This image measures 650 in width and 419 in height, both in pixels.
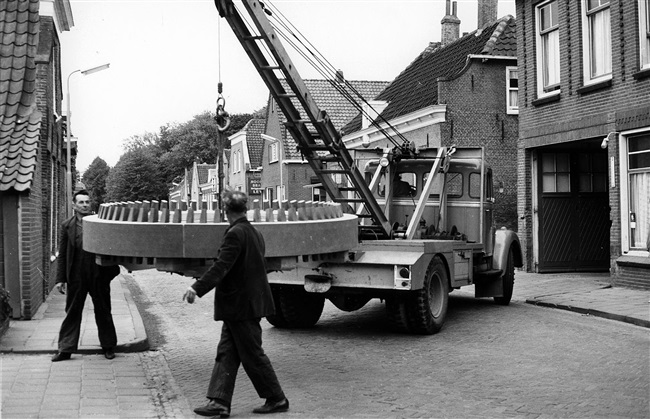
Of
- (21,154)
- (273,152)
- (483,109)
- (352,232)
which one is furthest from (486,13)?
(352,232)

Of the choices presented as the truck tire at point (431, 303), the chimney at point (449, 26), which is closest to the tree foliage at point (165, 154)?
the chimney at point (449, 26)

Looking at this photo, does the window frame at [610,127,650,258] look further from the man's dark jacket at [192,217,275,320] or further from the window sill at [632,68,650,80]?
the man's dark jacket at [192,217,275,320]

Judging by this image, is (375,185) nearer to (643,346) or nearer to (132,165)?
(643,346)

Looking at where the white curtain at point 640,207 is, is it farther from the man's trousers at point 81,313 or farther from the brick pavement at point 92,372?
the man's trousers at point 81,313

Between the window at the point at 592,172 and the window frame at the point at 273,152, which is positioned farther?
the window frame at the point at 273,152

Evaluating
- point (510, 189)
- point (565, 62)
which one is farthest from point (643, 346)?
point (510, 189)

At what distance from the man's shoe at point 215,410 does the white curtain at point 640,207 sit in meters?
10.9

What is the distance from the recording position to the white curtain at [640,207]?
571 inches

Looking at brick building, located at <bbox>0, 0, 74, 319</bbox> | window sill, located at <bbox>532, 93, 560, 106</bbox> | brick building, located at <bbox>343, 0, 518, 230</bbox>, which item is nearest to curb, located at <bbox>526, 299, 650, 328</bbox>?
window sill, located at <bbox>532, 93, 560, 106</bbox>

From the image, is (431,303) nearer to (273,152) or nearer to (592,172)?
(592,172)

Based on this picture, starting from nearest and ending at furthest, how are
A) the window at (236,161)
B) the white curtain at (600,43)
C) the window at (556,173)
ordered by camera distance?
the white curtain at (600,43) → the window at (556,173) → the window at (236,161)

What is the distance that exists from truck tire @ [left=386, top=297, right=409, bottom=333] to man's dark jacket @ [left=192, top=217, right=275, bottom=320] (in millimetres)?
3982

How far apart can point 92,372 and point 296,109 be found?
5.09 meters

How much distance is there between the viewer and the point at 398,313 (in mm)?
9766
